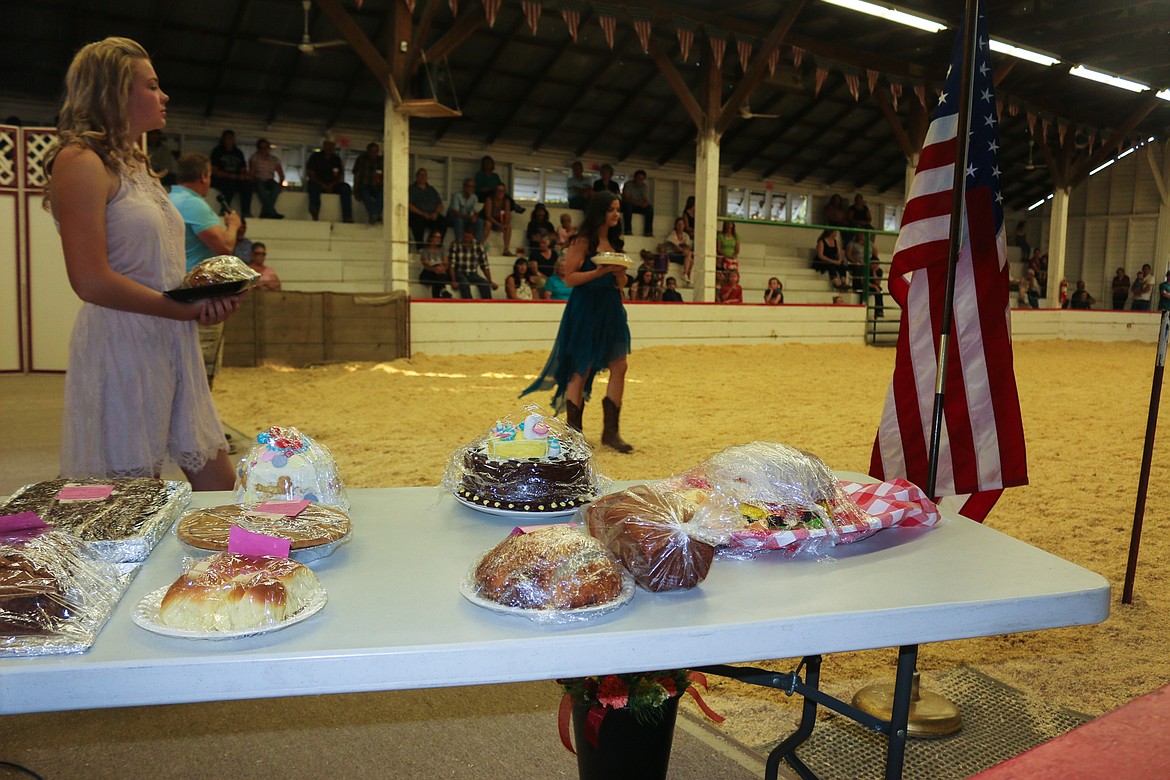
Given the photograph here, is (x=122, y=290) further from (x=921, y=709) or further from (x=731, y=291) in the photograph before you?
(x=731, y=291)

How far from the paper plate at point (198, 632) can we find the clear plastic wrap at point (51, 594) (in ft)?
0.14

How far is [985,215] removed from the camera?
7.57 feet

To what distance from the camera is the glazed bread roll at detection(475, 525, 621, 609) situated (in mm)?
1062

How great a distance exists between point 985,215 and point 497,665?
6.39 feet

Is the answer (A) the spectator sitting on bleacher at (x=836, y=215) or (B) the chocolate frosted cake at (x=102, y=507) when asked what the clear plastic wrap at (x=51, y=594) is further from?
(A) the spectator sitting on bleacher at (x=836, y=215)

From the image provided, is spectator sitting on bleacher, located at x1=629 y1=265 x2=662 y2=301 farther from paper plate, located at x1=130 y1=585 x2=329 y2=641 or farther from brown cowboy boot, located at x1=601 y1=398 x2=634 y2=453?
paper plate, located at x1=130 y1=585 x2=329 y2=641

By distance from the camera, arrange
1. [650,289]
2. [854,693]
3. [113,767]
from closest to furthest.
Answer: [113,767] < [854,693] < [650,289]

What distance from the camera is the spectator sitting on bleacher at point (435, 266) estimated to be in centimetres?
1206

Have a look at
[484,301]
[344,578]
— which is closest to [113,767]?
[344,578]

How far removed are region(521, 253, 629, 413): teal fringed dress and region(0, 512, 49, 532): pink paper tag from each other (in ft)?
13.0

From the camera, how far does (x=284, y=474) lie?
1489 mm

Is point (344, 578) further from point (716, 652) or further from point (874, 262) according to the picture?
point (874, 262)

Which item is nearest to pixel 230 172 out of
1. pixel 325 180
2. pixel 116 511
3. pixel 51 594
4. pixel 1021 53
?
pixel 325 180

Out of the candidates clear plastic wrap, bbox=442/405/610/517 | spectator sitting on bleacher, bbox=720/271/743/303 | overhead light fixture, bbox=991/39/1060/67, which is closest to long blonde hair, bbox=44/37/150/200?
clear plastic wrap, bbox=442/405/610/517
